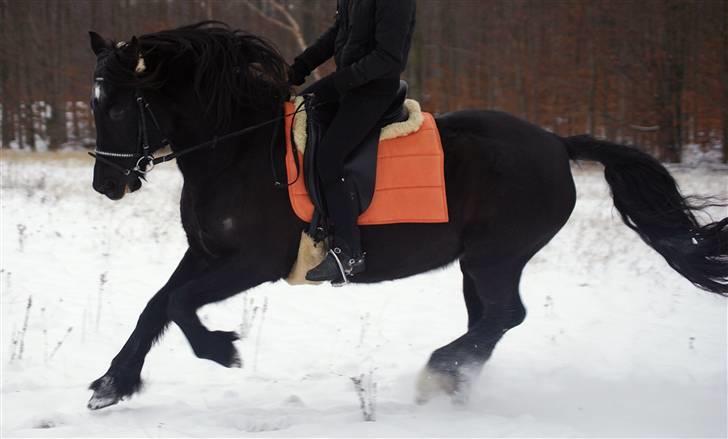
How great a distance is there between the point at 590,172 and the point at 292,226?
43.9 ft

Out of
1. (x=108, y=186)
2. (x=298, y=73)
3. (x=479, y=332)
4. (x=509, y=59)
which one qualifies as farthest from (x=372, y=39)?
(x=509, y=59)

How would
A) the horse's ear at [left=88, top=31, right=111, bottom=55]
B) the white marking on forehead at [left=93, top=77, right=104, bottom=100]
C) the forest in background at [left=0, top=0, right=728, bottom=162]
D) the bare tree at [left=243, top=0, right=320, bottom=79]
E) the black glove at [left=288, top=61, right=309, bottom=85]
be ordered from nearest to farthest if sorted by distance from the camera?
1. the white marking on forehead at [left=93, top=77, right=104, bottom=100]
2. the horse's ear at [left=88, top=31, right=111, bottom=55]
3. the black glove at [left=288, top=61, right=309, bottom=85]
4. the bare tree at [left=243, top=0, right=320, bottom=79]
5. the forest in background at [left=0, top=0, right=728, bottom=162]

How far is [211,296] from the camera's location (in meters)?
4.03

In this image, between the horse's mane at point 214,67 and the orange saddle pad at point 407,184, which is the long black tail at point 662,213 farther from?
the horse's mane at point 214,67

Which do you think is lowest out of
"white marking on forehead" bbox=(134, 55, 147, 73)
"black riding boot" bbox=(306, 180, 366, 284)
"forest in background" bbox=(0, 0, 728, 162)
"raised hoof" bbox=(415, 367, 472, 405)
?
"raised hoof" bbox=(415, 367, 472, 405)

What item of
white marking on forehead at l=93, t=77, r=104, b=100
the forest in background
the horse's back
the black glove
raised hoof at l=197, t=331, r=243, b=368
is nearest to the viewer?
white marking on forehead at l=93, t=77, r=104, b=100

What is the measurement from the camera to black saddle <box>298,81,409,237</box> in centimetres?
414

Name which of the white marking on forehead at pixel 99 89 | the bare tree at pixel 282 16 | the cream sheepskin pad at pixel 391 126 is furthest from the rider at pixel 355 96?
the bare tree at pixel 282 16

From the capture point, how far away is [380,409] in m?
4.37

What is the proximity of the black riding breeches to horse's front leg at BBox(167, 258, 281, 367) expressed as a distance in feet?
1.67

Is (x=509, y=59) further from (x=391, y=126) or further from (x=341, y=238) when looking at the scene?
(x=341, y=238)

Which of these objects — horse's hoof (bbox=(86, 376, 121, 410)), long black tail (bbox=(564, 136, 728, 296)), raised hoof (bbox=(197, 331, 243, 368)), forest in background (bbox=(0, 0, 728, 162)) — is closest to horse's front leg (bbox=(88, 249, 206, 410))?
horse's hoof (bbox=(86, 376, 121, 410))

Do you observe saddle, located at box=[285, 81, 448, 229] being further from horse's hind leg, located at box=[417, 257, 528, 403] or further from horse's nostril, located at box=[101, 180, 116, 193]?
horse's nostril, located at box=[101, 180, 116, 193]

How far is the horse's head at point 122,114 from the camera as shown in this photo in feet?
12.5
